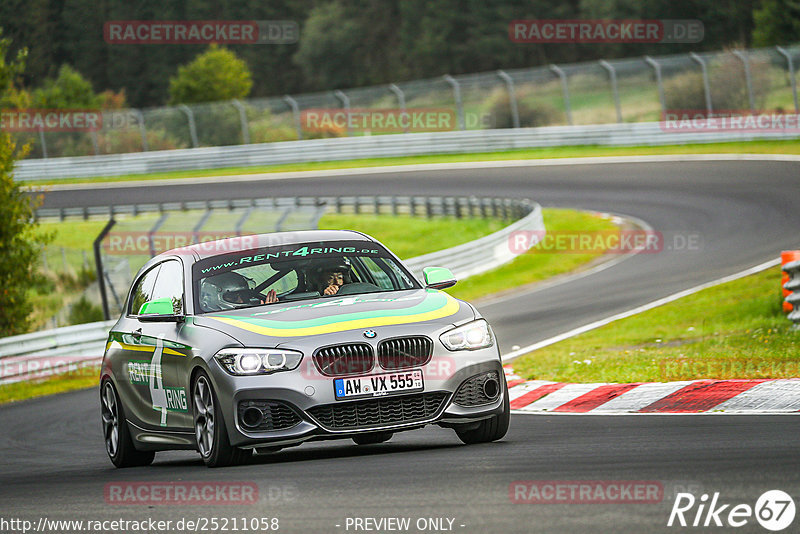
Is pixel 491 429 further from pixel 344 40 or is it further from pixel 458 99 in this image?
pixel 344 40

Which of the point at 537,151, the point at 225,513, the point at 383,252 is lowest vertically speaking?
the point at 537,151

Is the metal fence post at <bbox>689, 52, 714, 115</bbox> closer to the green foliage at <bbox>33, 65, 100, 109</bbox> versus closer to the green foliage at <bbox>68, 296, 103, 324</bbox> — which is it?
the green foliage at <bbox>68, 296, 103, 324</bbox>

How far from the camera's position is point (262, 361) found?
7.71m

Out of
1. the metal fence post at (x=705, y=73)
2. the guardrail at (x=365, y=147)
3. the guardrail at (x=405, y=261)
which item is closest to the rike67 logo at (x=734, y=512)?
the guardrail at (x=405, y=261)

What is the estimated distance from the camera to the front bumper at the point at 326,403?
7656 millimetres

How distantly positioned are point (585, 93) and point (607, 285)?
87.5 feet

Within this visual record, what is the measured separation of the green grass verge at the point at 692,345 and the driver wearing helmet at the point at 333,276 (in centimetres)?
347

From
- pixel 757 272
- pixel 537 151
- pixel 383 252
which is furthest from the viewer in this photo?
pixel 537 151

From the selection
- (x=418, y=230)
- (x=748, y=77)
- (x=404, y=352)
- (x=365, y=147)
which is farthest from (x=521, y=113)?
(x=404, y=352)

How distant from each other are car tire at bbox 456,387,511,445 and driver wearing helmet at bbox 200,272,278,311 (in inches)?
63.6

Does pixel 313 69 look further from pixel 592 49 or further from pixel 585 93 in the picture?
pixel 585 93

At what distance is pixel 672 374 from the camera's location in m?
11.5

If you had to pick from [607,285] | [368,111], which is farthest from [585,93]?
[607,285]

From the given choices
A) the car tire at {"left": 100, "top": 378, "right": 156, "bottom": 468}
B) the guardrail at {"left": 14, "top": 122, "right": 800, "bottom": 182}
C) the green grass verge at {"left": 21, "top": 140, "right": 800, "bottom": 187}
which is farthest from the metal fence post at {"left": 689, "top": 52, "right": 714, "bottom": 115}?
the car tire at {"left": 100, "top": 378, "right": 156, "bottom": 468}
